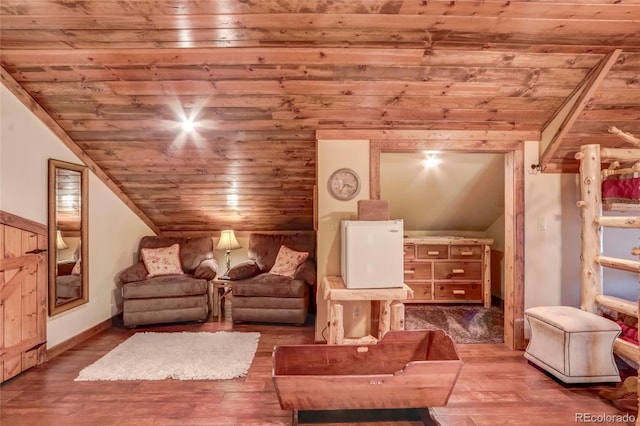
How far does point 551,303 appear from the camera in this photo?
3326 mm

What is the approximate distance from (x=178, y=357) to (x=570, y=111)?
4.04 meters

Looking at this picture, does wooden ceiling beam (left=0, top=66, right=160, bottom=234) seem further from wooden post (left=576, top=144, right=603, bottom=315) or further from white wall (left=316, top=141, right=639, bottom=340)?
wooden post (left=576, top=144, right=603, bottom=315)

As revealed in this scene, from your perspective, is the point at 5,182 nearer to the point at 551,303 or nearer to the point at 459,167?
the point at 459,167

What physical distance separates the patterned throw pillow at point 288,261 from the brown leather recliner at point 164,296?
0.81 meters

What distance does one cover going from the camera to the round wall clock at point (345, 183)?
333 cm

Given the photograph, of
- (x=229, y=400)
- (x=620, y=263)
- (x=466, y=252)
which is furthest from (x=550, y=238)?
(x=229, y=400)

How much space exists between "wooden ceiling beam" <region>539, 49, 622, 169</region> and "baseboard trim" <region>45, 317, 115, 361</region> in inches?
191

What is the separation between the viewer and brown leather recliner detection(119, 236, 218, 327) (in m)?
4.02

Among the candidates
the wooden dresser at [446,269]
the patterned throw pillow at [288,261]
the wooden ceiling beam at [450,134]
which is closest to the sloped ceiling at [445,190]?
the wooden dresser at [446,269]

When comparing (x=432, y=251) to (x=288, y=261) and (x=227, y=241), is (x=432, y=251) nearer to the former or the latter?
(x=288, y=261)

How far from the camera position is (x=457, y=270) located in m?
4.82

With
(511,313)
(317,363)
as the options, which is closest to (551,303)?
(511,313)

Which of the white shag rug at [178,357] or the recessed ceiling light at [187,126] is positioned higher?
the recessed ceiling light at [187,126]

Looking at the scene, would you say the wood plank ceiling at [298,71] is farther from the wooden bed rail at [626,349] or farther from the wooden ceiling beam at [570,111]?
the wooden bed rail at [626,349]
